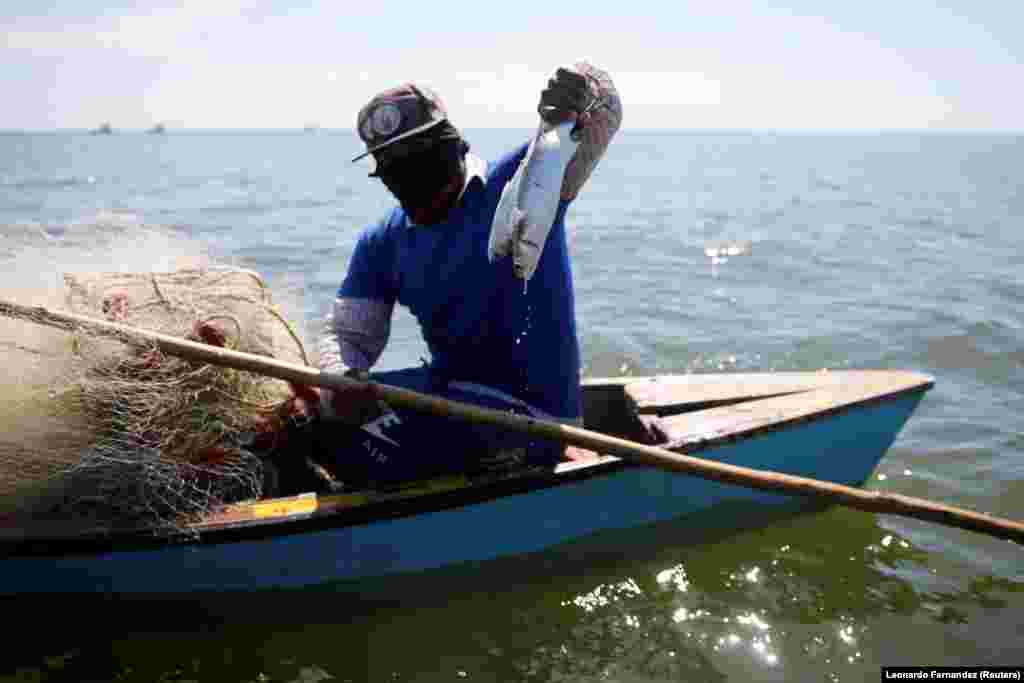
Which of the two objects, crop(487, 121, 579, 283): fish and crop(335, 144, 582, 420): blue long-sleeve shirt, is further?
crop(335, 144, 582, 420): blue long-sleeve shirt

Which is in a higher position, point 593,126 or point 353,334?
point 593,126

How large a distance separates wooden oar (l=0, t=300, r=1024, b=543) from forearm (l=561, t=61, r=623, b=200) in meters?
1.08

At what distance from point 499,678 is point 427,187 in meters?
2.55

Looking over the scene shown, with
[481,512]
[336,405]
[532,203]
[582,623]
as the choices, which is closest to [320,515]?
[336,405]

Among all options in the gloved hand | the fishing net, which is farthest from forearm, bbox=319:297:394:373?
the fishing net

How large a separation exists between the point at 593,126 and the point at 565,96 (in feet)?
0.62

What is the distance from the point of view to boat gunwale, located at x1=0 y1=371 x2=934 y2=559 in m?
4.13

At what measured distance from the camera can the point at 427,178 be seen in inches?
151

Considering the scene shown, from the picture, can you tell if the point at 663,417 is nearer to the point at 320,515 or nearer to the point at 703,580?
the point at 703,580

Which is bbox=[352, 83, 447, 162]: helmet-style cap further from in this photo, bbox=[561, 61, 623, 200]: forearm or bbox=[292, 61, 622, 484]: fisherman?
bbox=[561, 61, 623, 200]: forearm

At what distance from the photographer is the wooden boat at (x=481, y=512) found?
167 inches

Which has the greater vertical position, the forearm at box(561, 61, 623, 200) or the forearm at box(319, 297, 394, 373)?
the forearm at box(561, 61, 623, 200)

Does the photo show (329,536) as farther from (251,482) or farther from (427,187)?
(427,187)

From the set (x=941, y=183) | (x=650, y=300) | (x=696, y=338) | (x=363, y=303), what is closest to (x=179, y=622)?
(x=363, y=303)
